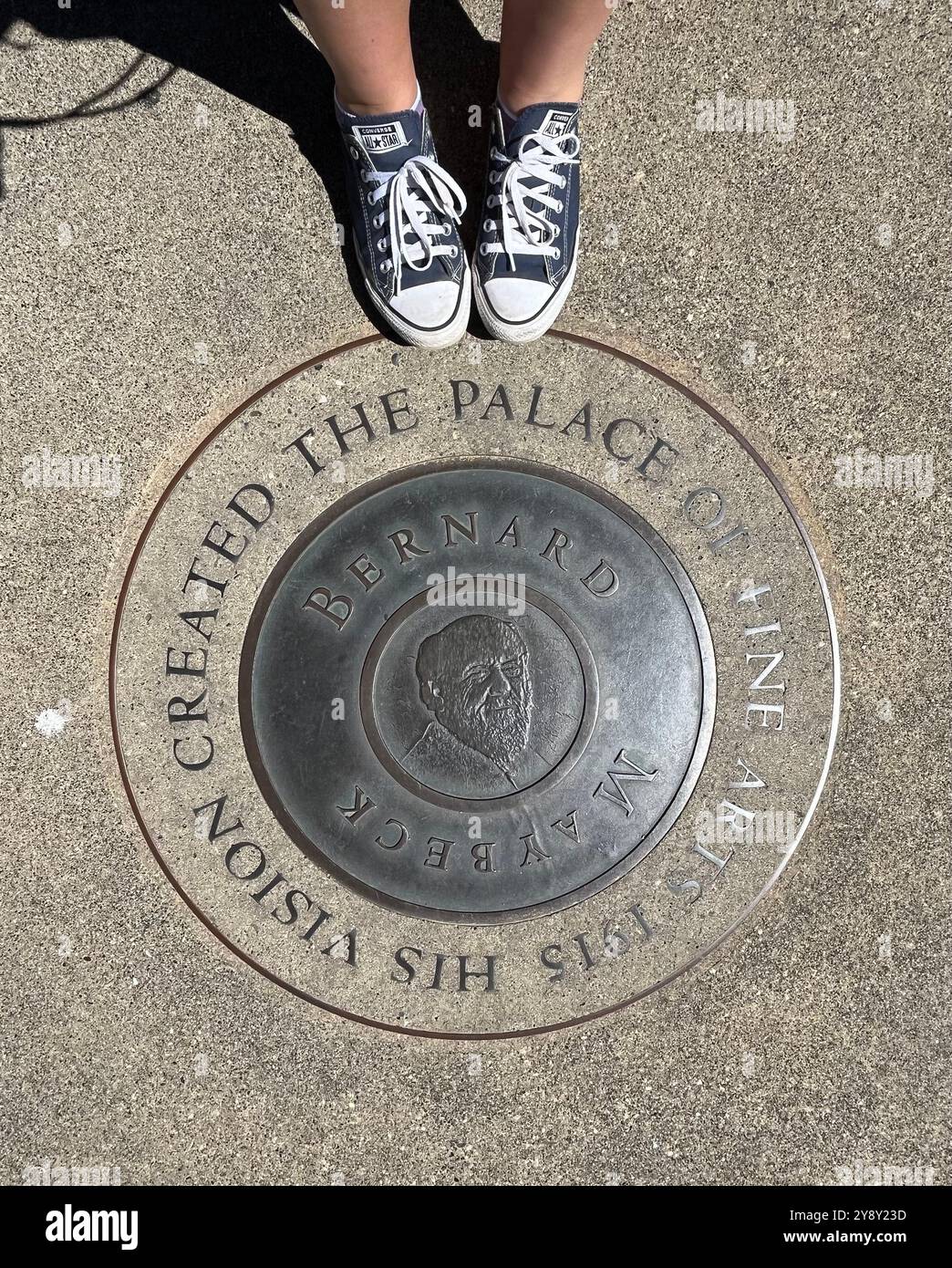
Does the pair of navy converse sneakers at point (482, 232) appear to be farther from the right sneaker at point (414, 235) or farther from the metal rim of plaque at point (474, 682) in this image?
the metal rim of plaque at point (474, 682)

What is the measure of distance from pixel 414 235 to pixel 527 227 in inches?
10.3

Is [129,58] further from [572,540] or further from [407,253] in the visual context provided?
[572,540]

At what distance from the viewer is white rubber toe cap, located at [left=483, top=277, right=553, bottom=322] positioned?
2.10 m

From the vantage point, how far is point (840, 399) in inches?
87.7

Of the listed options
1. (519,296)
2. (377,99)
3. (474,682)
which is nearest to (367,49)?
(377,99)

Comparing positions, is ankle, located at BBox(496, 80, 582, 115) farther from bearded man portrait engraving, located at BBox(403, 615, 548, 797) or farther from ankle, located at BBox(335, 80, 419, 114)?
bearded man portrait engraving, located at BBox(403, 615, 548, 797)

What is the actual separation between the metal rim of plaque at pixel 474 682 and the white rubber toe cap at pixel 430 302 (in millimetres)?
109

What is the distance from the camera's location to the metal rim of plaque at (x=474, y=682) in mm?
2080

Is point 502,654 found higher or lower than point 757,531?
lower

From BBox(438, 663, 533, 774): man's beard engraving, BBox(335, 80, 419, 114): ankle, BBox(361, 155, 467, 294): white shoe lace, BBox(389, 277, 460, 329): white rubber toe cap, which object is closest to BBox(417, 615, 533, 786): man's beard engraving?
BBox(438, 663, 533, 774): man's beard engraving

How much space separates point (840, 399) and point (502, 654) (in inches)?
41.1

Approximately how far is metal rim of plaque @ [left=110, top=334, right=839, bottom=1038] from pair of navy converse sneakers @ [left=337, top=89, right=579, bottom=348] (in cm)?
11

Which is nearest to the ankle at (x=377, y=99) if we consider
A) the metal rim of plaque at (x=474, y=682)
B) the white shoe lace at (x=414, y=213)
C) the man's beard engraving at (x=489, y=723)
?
the white shoe lace at (x=414, y=213)
